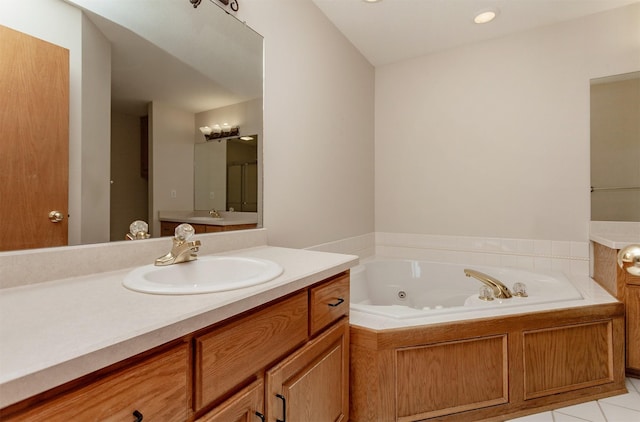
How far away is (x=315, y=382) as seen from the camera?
1.07m

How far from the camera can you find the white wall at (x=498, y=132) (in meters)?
2.27

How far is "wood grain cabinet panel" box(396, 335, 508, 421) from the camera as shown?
138 centimetres

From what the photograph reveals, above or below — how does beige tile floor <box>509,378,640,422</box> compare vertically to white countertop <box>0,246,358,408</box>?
below

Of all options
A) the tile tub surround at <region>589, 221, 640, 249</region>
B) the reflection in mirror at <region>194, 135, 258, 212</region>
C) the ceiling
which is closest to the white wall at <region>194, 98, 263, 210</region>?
the reflection in mirror at <region>194, 135, 258, 212</region>

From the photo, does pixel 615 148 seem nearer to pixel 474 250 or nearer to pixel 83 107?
pixel 474 250

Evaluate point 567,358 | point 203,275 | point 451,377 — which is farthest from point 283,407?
point 567,358

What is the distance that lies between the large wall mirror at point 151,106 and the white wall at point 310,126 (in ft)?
0.41

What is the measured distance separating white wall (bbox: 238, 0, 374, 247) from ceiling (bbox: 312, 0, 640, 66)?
0.47 feet

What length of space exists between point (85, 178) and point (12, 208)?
0.20 meters

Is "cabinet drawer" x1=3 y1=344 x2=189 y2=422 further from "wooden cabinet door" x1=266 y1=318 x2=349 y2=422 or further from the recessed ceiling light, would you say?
the recessed ceiling light

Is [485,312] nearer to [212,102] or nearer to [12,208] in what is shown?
[212,102]

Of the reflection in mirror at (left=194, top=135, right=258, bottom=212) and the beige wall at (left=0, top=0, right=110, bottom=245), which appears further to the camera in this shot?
the reflection in mirror at (left=194, top=135, right=258, bottom=212)

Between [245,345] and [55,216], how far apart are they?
0.70 metres

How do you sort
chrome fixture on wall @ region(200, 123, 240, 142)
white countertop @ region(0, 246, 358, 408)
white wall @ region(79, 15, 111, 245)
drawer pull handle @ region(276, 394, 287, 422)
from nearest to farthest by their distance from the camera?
white countertop @ region(0, 246, 358, 408), drawer pull handle @ region(276, 394, 287, 422), white wall @ region(79, 15, 111, 245), chrome fixture on wall @ region(200, 123, 240, 142)
